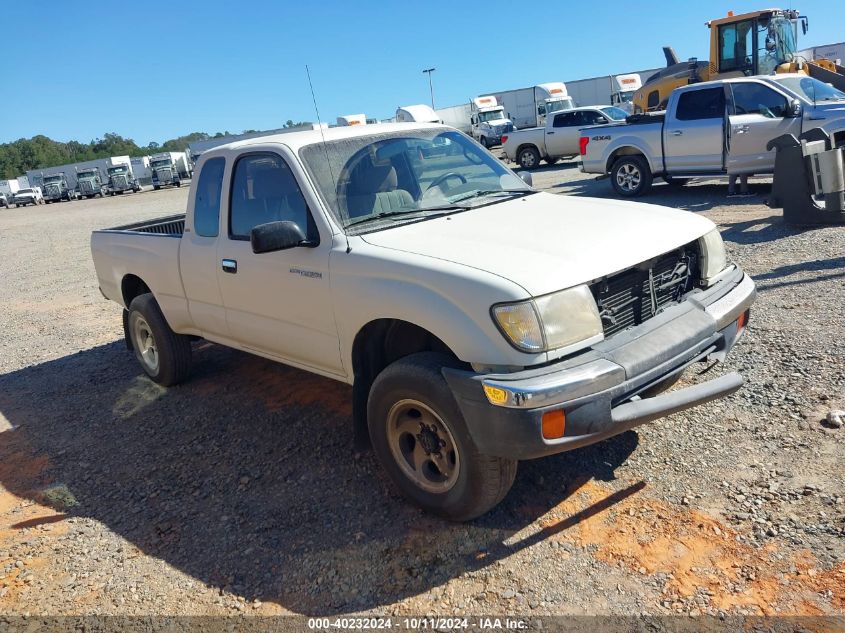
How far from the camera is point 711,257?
12.6 ft

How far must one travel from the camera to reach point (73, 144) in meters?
134

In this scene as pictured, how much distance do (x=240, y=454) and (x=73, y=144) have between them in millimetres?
150760

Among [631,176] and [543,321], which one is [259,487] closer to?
[543,321]

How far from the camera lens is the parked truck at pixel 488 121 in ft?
125

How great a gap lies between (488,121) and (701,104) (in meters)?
29.0

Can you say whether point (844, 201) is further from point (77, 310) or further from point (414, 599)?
point (77, 310)

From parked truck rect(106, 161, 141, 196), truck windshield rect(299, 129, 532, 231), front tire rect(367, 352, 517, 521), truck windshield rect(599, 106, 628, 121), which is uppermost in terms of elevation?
parked truck rect(106, 161, 141, 196)

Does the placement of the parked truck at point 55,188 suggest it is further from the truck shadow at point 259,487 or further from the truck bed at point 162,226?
the truck shadow at point 259,487

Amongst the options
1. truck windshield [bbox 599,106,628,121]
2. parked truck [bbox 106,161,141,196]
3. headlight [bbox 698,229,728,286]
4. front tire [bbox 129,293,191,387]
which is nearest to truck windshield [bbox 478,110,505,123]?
truck windshield [bbox 599,106,628,121]

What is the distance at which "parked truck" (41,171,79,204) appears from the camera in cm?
5425

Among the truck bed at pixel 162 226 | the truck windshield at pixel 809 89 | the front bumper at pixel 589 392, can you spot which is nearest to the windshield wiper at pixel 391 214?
the front bumper at pixel 589 392

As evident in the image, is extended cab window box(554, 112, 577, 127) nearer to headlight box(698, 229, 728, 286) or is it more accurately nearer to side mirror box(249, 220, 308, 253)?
headlight box(698, 229, 728, 286)

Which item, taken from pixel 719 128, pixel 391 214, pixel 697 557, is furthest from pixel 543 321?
pixel 719 128

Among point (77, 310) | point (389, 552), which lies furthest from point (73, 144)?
point (389, 552)
